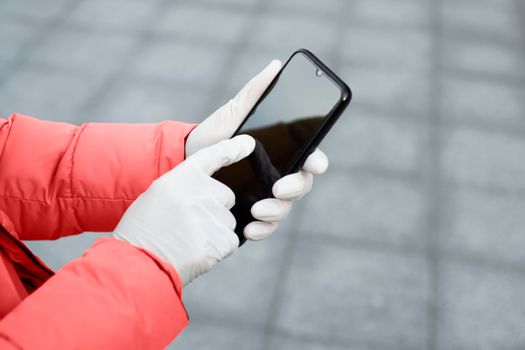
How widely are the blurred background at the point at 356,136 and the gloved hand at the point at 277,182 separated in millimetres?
716

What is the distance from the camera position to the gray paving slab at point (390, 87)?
2.69 metres

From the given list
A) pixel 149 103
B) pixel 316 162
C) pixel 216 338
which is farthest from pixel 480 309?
pixel 149 103

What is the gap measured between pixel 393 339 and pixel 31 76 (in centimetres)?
198

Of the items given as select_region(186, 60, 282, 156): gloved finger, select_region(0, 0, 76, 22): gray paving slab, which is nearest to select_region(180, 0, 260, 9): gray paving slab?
select_region(0, 0, 76, 22): gray paving slab

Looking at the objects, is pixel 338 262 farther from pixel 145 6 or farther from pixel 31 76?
pixel 145 6

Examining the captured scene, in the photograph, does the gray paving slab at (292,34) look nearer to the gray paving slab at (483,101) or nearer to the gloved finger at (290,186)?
the gray paving slab at (483,101)

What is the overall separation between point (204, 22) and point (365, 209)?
4.68 feet

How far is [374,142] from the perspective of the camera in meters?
2.54

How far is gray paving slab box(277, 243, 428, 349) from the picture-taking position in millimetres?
1940

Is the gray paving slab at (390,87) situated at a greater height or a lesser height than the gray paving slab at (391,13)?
lesser

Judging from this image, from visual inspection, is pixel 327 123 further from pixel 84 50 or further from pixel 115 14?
pixel 115 14

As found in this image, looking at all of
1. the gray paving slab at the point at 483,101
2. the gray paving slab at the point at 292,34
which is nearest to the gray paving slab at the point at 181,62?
the gray paving slab at the point at 292,34

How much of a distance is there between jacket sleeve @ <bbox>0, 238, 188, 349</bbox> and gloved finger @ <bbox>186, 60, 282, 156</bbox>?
397mm

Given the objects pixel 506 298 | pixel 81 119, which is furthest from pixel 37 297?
pixel 81 119
